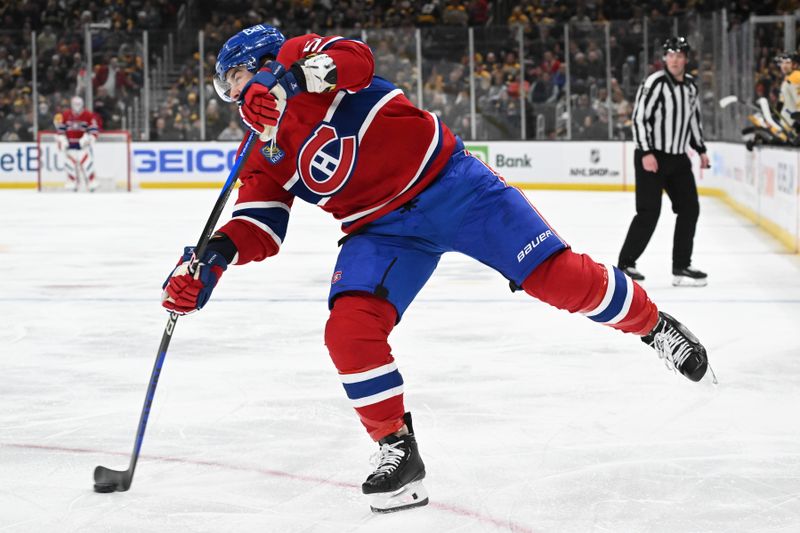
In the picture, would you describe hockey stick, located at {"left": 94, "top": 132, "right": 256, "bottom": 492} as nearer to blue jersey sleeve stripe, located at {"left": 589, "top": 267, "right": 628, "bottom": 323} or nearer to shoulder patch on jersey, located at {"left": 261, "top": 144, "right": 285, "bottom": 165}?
shoulder patch on jersey, located at {"left": 261, "top": 144, "right": 285, "bottom": 165}

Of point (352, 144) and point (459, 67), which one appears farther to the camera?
point (459, 67)

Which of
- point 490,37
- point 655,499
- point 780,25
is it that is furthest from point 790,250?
point 490,37

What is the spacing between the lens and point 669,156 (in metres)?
5.79

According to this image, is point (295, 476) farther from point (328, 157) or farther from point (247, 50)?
point (247, 50)

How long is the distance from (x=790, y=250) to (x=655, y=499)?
17.2 feet

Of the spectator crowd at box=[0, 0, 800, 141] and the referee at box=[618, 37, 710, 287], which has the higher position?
the spectator crowd at box=[0, 0, 800, 141]

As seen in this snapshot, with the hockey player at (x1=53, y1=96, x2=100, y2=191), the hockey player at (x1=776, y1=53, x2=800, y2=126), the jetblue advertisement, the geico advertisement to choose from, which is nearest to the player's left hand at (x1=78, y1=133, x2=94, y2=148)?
the hockey player at (x1=53, y1=96, x2=100, y2=191)

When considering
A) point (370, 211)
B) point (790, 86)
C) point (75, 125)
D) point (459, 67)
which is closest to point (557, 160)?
point (459, 67)

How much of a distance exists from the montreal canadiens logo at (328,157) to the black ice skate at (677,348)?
0.90m

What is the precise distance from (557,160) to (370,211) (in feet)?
37.5

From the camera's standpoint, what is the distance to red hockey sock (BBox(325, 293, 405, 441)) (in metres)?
2.26

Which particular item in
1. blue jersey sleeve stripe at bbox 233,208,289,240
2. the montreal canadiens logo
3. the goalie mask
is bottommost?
blue jersey sleeve stripe at bbox 233,208,289,240

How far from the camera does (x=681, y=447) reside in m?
2.71

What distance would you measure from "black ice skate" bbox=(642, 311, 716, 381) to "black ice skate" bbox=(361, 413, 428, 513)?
75 cm
